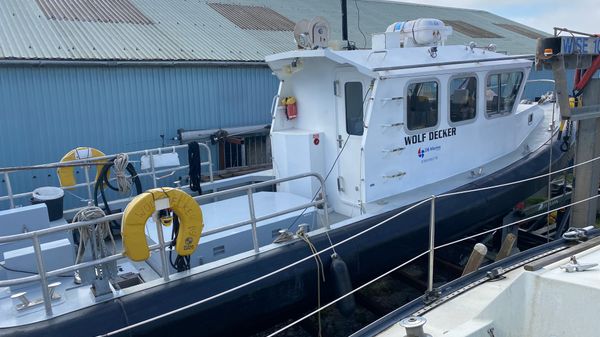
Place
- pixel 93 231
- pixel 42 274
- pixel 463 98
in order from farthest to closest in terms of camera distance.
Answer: pixel 463 98 < pixel 93 231 < pixel 42 274

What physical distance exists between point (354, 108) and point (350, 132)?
28 centimetres

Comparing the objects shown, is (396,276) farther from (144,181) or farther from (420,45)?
(144,181)

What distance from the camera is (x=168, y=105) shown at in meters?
9.59

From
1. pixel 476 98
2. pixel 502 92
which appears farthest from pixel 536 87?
pixel 476 98

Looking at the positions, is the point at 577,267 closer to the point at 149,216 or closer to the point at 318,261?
the point at 318,261

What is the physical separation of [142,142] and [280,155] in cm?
421

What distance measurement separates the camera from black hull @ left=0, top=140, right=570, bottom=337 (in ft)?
12.1

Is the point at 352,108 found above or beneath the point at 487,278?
above

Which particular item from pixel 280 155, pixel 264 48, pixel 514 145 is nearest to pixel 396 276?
pixel 280 155

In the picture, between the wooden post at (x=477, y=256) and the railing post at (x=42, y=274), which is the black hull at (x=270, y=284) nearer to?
the railing post at (x=42, y=274)

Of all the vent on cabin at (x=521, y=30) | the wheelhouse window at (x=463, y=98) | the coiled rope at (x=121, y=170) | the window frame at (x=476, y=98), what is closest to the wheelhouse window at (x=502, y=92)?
the window frame at (x=476, y=98)

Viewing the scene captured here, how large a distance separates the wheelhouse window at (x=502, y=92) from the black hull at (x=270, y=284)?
1007 millimetres

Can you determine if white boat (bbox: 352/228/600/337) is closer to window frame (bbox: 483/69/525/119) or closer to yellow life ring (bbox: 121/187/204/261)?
yellow life ring (bbox: 121/187/204/261)

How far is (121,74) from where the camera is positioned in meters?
Answer: 9.02
